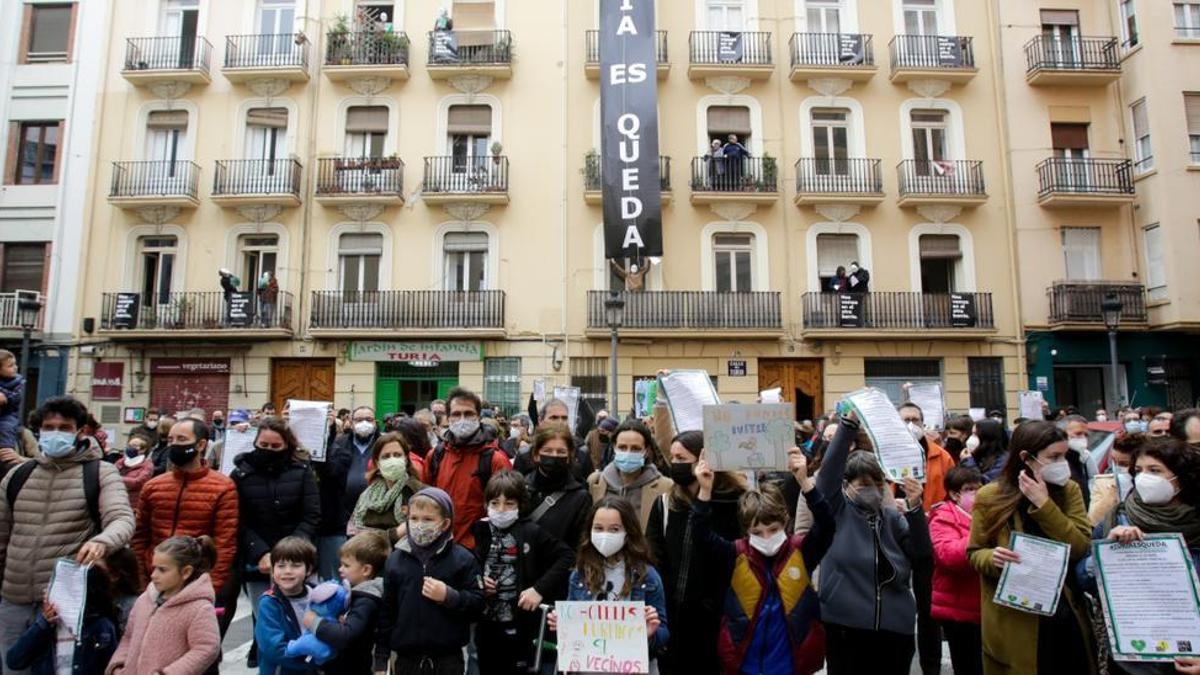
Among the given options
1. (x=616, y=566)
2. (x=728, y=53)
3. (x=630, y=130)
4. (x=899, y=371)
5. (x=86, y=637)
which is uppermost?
(x=728, y=53)

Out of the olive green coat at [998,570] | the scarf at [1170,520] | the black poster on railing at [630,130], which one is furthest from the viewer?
the black poster on railing at [630,130]

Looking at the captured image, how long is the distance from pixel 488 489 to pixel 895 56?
18867mm

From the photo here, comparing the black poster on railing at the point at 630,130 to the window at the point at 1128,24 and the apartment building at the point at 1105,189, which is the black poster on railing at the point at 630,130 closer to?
the apartment building at the point at 1105,189

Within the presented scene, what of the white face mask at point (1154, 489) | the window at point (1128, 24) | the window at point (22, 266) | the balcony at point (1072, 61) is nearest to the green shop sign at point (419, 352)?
the window at point (22, 266)

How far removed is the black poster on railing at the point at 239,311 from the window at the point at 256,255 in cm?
86

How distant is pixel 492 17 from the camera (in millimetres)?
19953

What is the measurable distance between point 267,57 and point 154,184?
440 cm

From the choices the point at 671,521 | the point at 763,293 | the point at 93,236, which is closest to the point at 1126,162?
the point at 763,293

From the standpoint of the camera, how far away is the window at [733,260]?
→ 18.9m

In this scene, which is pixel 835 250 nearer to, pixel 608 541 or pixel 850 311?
pixel 850 311

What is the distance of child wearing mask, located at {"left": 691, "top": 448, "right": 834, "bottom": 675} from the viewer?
400 cm

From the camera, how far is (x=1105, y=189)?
734 inches

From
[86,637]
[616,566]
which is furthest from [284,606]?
[616,566]

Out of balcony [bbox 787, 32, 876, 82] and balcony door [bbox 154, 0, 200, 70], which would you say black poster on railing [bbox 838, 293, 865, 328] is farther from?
balcony door [bbox 154, 0, 200, 70]
